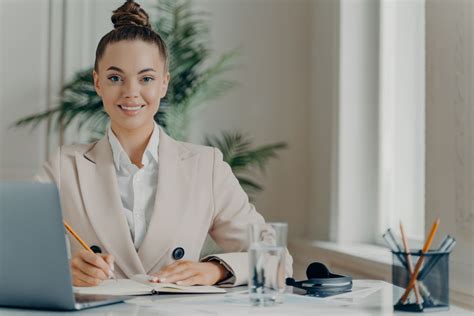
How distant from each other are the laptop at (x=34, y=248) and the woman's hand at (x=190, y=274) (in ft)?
0.91

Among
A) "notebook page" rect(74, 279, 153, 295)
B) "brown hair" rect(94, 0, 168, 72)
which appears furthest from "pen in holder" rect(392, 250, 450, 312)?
"brown hair" rect(94, 0, 168, 72)

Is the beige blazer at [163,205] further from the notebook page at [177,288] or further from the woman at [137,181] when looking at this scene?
the notebook page at [177,288]

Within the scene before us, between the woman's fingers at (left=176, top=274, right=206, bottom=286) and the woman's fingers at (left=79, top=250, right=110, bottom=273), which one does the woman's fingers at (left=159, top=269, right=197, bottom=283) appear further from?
the woman's fingers at (left=79, top=250, right=110, bottom=273)

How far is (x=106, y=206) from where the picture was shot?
70.9 inches

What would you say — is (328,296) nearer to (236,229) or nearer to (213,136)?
(236,229)

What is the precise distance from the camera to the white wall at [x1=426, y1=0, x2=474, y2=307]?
2.23m

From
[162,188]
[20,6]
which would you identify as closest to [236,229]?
[162,188]

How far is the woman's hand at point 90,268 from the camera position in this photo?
1474 mm

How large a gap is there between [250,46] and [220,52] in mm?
159

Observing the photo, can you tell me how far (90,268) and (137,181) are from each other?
0.40 metres

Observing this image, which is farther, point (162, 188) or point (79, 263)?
point (162, 188)

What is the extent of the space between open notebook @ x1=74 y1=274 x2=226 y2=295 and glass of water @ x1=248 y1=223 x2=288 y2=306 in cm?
20

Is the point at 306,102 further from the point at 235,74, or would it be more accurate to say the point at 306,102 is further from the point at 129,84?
the point at 129,84

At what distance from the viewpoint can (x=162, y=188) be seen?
1830 mm
